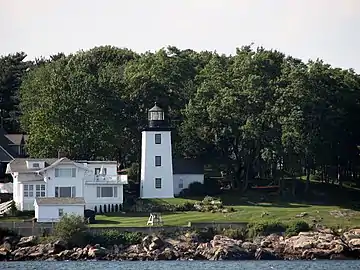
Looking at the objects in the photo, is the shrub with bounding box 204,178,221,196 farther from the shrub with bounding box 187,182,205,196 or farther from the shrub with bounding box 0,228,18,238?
the shrub with bounding box 0,228,18,238

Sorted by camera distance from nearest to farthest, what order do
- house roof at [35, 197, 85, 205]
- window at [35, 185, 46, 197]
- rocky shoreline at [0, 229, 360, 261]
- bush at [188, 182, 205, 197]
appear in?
1. rocky shoreline at [0, 229, 360, 261]
2. house roof at [35, 197, 85, 205]
3. window at [35, 185, 46, 197]
4. bush at [188, 182, 205, 197]

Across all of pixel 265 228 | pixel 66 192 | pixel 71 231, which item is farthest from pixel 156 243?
pixel 66 192

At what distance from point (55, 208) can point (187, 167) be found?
1752 cm

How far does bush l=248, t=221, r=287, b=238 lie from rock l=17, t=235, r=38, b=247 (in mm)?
13588

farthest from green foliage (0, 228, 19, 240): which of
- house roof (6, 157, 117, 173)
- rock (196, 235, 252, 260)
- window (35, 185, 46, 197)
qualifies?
rock (196, 235, 252, 260)

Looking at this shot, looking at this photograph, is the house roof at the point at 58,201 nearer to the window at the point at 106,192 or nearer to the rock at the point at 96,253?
the window at the point at 106,192

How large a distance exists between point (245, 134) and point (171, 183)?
22.7ft

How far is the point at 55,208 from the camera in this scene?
3056 inches

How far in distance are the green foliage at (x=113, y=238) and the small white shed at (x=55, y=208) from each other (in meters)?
4.97

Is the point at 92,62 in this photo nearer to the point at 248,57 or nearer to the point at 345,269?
the point at 248,57

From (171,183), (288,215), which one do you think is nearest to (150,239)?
(288,215)

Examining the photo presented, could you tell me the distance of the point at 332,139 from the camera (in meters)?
93.1

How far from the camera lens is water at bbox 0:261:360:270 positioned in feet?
208

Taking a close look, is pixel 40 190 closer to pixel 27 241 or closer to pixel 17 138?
pixel 27 241
